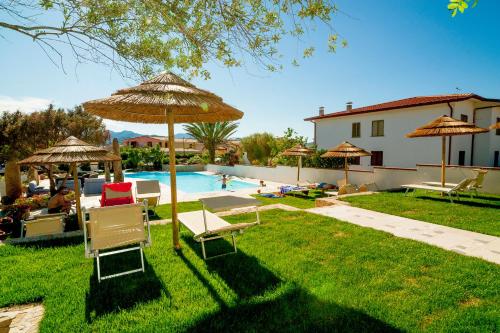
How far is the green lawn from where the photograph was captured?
22.2ft

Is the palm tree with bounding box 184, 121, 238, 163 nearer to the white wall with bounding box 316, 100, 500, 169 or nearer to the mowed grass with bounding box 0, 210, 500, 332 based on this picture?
the white wall with bounding box 316, 100, 500, 169

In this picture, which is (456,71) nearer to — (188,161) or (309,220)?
(309,220)

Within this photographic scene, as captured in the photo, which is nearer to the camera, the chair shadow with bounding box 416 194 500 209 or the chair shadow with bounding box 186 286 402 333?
the chair shadow with bounding box 186 286 402 333

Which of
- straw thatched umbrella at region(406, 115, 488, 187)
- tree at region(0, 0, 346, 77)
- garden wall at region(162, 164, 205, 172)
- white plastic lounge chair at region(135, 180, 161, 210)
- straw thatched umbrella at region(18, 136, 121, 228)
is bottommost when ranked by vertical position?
garden wall at region(162, 164, 205, 172)

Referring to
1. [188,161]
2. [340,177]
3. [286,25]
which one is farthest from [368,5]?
[188,161]

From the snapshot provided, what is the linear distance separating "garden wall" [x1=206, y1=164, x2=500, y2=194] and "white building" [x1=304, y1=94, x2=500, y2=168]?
5.86 m

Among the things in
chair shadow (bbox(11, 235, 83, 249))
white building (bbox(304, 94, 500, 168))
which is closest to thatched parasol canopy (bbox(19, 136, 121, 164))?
chair shadow (bbox(11, 235, 83, 249))

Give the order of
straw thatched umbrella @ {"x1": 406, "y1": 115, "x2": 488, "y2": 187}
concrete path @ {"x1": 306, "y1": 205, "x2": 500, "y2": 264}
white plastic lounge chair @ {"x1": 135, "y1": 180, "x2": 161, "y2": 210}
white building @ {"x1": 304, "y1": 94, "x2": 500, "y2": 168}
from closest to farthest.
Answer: concrete path @ {"x1": 306, "y1": 205, "x2": 500, "y2": 264}
straw thatched umbrella @ {"x1": 406, "y1": 115, "x2": 488, "y2": 187}
white plastic lounge chair @ {"x1": 135, "y1": 180, "x2": 161, "y2": 210}
white building @ {"x1": 304, "y1": 94, "x2": 500, "y2": 168}

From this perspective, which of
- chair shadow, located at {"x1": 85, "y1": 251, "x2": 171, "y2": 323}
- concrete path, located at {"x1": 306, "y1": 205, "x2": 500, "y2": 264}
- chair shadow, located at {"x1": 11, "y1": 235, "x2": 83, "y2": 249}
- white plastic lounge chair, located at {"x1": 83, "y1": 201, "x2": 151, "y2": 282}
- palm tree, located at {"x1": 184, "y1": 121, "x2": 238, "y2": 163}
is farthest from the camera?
palm tree, located at {"x1": 184, "y1": 121, "x2": 238, "y2": 163}

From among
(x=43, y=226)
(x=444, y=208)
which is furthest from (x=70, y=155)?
(x=444, y=208)

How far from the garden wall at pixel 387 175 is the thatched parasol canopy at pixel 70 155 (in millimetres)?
13947

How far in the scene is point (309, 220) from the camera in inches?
285

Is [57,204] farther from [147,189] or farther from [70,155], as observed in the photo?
[147,189]

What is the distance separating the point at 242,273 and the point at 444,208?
8045 millimetres
